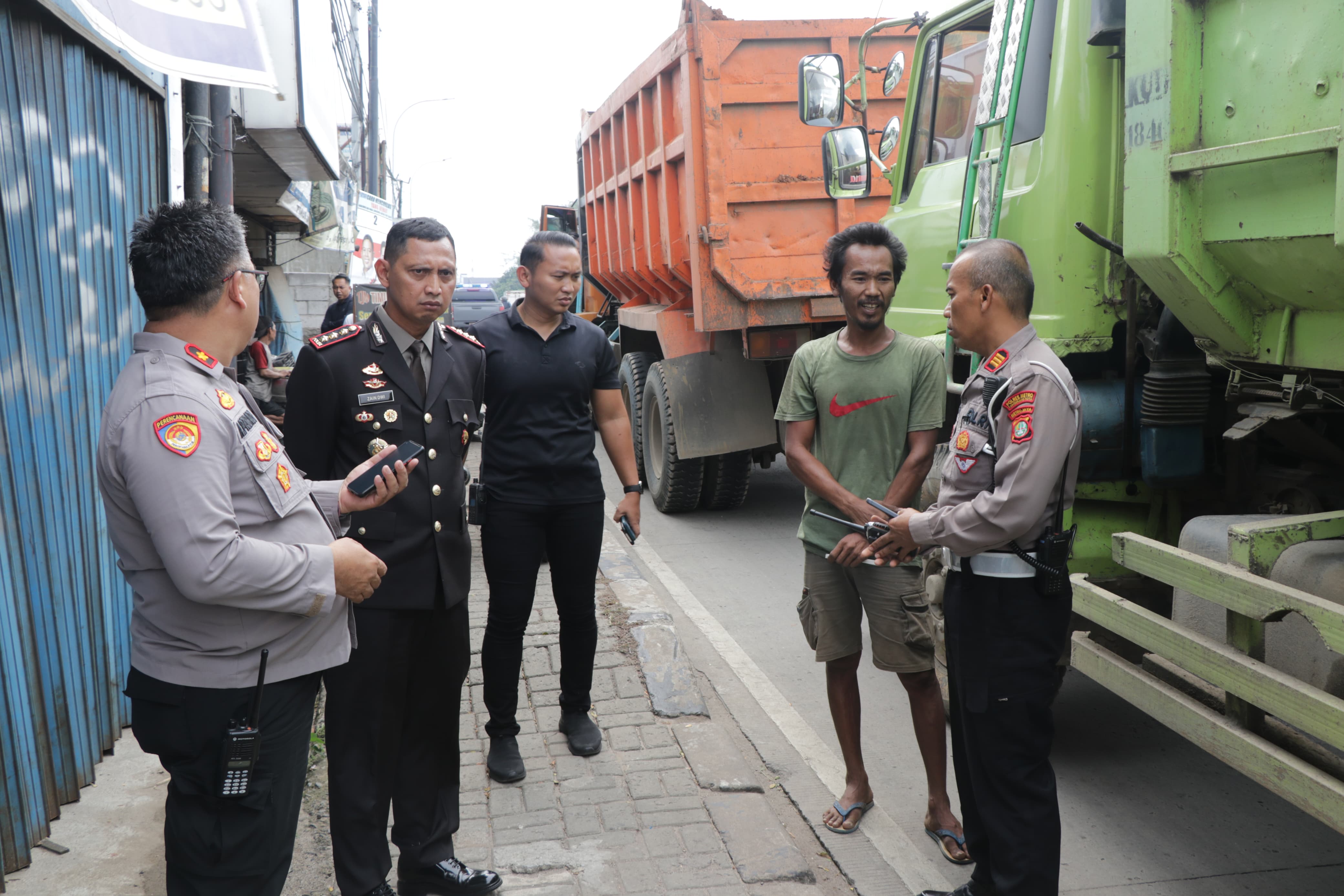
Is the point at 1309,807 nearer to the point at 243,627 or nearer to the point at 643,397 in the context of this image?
the point at 243,627

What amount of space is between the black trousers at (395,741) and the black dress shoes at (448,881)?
0.09ft

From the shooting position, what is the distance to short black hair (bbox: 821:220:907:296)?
10.3 ft

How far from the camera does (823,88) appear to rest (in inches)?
178

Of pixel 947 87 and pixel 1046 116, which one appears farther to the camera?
pixel 947 87

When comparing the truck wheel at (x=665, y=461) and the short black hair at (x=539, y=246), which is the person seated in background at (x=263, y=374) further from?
the short black hair at (x=539, y=246)

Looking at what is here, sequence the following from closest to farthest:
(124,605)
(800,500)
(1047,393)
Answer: (1047,393), (124,605), (800,500)

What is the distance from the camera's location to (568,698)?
12.3 feet

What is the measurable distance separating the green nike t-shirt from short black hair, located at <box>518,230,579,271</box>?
98 cm

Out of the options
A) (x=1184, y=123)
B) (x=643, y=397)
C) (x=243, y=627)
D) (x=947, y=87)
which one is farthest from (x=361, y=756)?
(x=643, y=397)

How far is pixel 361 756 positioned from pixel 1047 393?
186cm

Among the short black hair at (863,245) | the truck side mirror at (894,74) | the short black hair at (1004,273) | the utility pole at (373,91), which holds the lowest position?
the short black hair at (1004,273)

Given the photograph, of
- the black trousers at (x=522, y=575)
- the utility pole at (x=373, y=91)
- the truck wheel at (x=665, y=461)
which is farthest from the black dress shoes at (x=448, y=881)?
the utility pole at (x=373, y=91)

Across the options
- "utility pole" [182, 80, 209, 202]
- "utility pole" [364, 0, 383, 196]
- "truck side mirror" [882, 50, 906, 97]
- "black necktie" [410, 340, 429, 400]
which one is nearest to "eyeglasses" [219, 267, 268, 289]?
"black necktie" [410, 340, 429, 400]

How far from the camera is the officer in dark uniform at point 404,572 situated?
8.59ft
